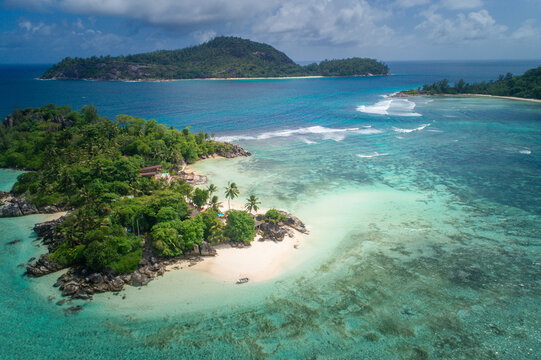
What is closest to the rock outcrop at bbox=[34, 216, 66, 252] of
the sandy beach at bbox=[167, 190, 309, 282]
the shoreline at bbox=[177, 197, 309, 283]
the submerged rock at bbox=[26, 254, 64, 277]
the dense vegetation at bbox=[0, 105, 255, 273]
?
the dense vegetation at bbox=[0, 105, 255, 273]

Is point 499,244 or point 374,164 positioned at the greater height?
point 374,164

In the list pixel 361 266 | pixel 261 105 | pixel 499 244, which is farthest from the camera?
pixel 261 105

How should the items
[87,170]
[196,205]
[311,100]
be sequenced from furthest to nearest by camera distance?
[311,100]
[87,170]
[196,205]

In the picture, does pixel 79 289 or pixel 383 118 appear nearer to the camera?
pixel 79 289

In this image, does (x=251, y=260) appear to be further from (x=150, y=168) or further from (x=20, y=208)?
(x=20, y=208)

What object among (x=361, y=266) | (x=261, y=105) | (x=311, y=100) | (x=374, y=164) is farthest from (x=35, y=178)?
(x=311, y=100)

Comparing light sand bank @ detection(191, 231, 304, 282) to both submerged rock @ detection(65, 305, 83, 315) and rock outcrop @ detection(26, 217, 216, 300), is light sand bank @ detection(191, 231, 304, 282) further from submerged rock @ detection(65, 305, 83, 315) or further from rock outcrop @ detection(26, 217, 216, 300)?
submerged rock @ detection(65, 305, 83, 315)

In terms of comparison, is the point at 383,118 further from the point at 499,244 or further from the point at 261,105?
the point at 499,244
